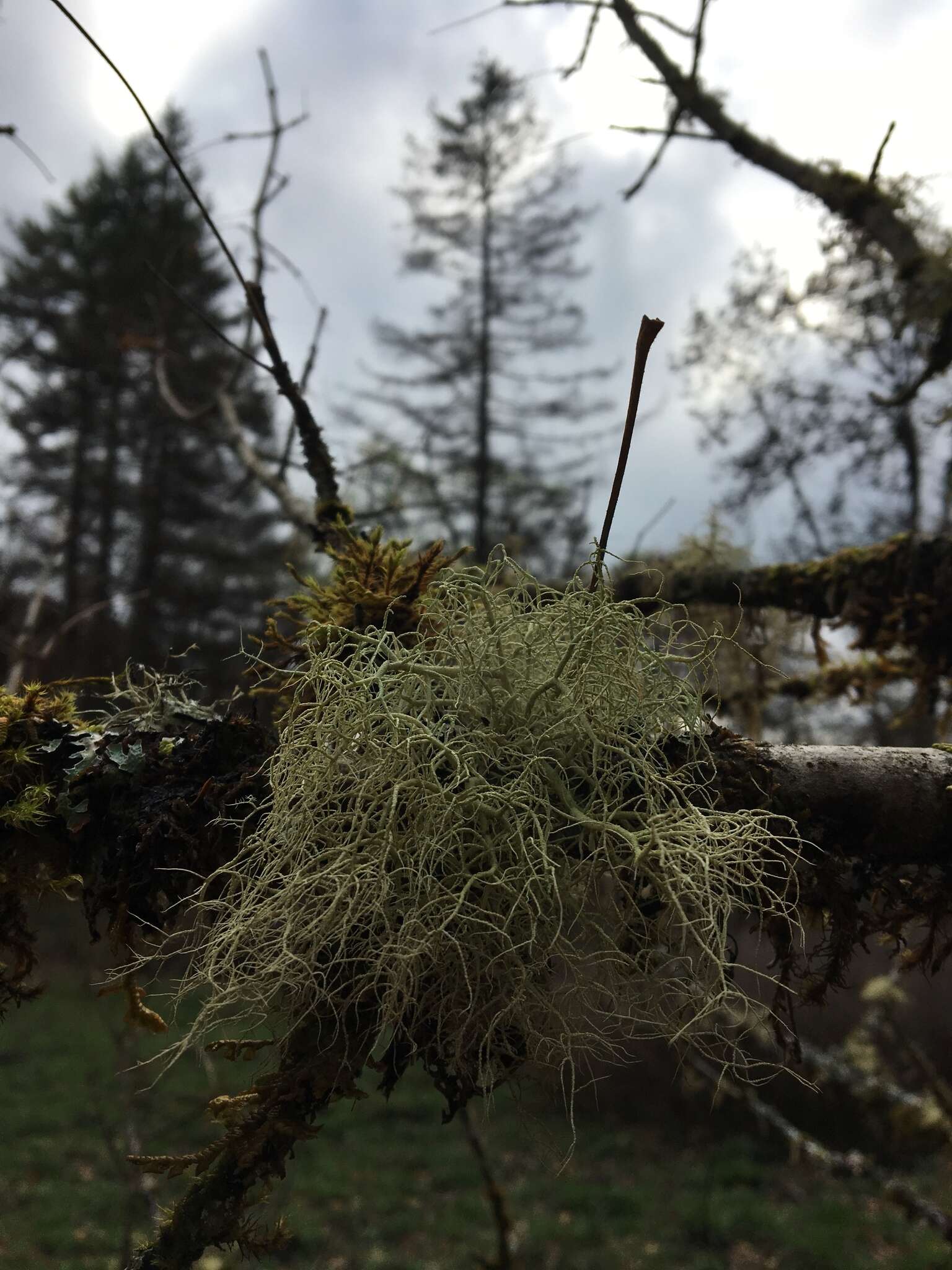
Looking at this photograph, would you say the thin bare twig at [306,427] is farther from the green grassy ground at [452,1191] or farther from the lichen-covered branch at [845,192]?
the green grassy ground at [452,1191]

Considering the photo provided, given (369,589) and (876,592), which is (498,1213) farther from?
(876,592)

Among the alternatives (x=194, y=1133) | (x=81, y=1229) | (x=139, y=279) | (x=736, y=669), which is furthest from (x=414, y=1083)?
(x=139, y=279)

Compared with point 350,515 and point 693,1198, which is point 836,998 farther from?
point 350,515

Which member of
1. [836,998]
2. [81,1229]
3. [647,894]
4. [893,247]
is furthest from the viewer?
[836,998]

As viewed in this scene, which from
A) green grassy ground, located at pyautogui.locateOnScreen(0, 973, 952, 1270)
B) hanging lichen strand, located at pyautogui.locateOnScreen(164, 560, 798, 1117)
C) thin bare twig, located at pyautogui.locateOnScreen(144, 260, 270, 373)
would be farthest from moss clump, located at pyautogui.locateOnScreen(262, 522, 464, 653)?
green grassy ground, located at pyautogui.locateOnScreen(0, 973, 952, 1270)

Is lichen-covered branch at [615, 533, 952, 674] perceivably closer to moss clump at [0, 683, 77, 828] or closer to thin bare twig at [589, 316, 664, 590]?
thin bare twig at [589, 316, 664, 590]

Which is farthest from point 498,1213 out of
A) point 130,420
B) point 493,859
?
point 130,420
